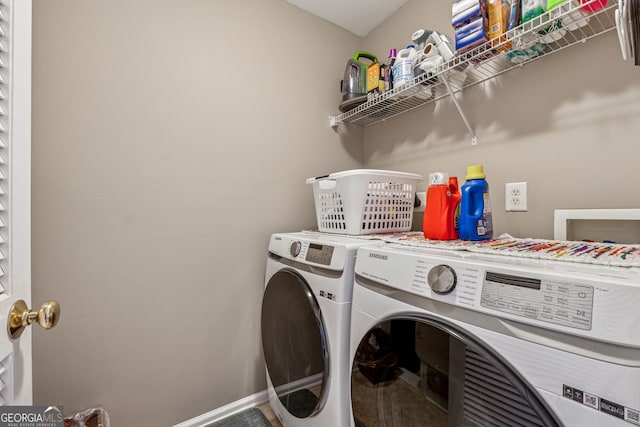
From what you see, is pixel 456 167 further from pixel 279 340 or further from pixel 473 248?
pixel 279 340

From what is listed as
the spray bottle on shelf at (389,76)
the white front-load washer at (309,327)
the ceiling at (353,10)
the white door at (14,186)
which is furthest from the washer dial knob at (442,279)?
the ceiling at (353,10)

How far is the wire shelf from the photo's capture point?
89 cm

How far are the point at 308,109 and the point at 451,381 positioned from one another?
1.61 metres

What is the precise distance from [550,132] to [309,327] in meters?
1.22

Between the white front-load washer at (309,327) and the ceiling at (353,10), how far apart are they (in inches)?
57.3

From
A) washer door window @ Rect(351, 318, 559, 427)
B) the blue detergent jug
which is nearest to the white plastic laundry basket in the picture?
the blue detergent jug

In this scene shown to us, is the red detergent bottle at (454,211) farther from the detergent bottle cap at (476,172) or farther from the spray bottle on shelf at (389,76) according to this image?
the spray bottle on shelf at (389,76)

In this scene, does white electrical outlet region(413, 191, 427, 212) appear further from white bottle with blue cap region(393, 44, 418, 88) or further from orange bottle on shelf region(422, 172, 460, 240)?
white bottle with blue cap region(393, 44, 418, 88)

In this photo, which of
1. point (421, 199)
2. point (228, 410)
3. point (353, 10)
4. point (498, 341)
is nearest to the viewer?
point (498, 341)

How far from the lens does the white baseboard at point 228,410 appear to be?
4.61ft

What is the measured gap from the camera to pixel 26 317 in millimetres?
622

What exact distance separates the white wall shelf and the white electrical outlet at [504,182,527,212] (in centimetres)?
29

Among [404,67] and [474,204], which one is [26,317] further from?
[404,67]

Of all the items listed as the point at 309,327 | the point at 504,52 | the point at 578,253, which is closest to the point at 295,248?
the point at 309,327
